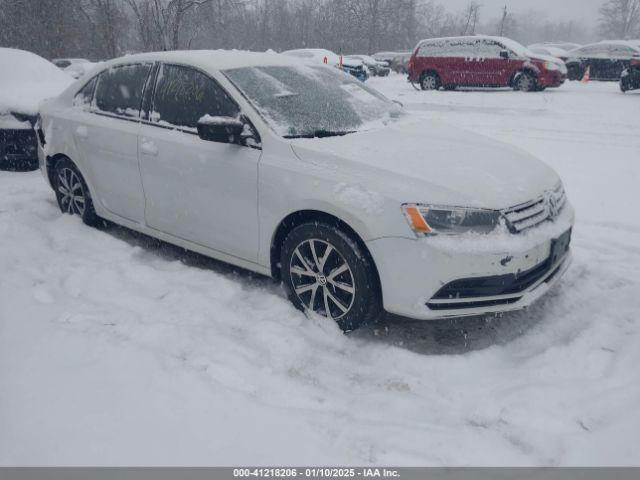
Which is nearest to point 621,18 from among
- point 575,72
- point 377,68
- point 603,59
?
point 377,68

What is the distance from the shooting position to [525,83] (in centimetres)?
1582

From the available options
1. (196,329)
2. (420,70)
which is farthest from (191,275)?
(420,70)

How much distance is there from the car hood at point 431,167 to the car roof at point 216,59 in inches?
39.5

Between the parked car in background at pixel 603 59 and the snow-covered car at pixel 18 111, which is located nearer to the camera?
the snow-covered car at pixel 18 111

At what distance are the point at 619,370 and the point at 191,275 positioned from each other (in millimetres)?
2946

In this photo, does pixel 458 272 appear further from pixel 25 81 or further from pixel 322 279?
pixel 25 81

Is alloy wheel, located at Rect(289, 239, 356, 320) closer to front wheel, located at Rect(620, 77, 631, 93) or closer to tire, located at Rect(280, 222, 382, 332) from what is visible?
tire, located at Rect(280, 222, 382, 332)

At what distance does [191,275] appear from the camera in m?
4.02

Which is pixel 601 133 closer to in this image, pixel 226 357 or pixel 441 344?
pixel 441 344

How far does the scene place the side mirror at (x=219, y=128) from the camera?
3.31 meters

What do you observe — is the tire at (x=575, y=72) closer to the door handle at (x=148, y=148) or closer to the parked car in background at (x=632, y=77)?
the parked car in background at (x=632, y=77)

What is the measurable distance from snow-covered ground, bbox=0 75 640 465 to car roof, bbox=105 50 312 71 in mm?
1589

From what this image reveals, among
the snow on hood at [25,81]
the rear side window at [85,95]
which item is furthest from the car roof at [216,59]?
the snow on hood at [25,81]

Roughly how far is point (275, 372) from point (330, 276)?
69 centimetres
